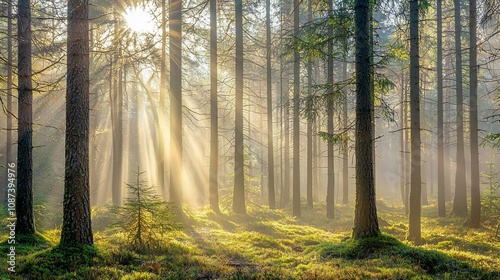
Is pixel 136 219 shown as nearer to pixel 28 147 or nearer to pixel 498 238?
pixel 28 147

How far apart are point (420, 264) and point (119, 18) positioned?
1829 cm

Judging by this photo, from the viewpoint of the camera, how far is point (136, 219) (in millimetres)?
7910

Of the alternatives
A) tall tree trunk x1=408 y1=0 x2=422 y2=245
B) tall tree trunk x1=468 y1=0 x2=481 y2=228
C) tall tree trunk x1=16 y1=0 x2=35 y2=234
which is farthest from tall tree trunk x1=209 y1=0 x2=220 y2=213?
tall tree trunk x1=468 y1=0 x2=481 y2=228

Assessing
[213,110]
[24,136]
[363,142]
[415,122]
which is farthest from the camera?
[213,110]

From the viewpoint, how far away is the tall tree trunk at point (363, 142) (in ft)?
A: 28.2

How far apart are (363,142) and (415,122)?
3288mm

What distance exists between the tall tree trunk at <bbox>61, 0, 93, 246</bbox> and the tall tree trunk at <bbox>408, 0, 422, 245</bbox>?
9.89m

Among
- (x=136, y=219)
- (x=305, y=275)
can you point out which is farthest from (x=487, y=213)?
(x=136, y=219)

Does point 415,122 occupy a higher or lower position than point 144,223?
higher

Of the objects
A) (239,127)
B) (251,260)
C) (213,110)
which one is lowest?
(251,260)

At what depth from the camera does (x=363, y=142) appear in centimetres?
865

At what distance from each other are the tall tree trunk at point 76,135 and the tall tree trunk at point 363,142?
23.0 ft

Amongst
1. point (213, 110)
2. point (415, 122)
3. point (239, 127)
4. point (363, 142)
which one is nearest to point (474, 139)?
point (415, 122)

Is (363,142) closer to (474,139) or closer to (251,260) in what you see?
(251,260)
